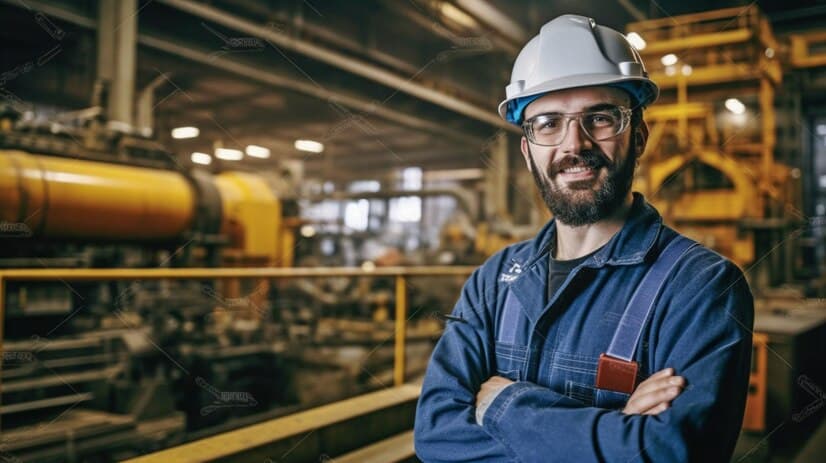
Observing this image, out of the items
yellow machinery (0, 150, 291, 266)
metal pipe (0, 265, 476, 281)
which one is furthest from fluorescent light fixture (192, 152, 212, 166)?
metal pipe (0, 265, 476, 281)

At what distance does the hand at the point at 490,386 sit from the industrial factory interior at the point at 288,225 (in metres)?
0.42

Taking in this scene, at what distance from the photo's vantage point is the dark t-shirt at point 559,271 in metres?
1.63

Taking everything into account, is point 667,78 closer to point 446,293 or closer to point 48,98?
point 446,293

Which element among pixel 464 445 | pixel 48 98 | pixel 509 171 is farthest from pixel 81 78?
pixel 464 445

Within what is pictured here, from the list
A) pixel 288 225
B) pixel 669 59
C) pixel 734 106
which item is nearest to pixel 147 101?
pixel 288 225

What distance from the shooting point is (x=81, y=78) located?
11.5 m

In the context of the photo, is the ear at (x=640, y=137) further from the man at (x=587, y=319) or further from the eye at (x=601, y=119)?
the eye at (x=601, y=119)

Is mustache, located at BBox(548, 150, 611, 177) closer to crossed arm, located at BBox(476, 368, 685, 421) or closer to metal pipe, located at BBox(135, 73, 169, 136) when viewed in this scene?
crossed arm, located at BBox(476, 368, 685, 421)

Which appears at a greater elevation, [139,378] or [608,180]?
[608,180]

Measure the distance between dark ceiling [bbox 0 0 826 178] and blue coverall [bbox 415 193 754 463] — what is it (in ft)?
14.6

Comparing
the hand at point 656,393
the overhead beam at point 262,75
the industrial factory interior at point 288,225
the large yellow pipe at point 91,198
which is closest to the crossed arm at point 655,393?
the hand at point 656,393

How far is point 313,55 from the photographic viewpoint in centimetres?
881

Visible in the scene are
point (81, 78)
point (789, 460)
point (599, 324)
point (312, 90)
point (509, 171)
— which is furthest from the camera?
point (509, 171)

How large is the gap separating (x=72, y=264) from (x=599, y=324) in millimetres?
4818
